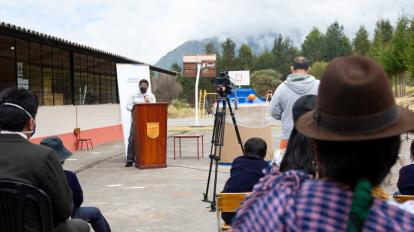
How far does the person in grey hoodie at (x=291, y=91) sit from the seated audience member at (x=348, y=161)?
3528 mm

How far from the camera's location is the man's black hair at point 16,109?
3.24m

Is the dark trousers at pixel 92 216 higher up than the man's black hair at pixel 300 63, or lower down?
lower down

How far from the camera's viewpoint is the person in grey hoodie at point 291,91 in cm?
497

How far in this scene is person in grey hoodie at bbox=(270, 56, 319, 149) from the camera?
16.3 feet

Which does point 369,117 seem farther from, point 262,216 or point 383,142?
point 262,216

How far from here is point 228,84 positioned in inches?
279

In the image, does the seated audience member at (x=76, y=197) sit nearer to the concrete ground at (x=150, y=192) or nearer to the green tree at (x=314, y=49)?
the concrete ground at (x=150, y=192)

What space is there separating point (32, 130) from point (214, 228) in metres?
2.90

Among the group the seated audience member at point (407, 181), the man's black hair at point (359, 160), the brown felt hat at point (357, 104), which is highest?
the brown felt hat at point (357, 104)

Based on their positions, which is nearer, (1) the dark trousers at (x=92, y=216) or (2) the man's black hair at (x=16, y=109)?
(2) the man's black hair at (x=16, y=109)

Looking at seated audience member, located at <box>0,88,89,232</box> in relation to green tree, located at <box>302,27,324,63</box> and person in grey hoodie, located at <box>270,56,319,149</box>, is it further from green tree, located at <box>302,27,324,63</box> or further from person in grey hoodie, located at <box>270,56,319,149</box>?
green tree, located at <box>302,27,324,63</box>

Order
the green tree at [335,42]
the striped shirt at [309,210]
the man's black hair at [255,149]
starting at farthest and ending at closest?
the green tree at [335,42] → the man's black hair at [255,149] → the striped shirt at [309,210]

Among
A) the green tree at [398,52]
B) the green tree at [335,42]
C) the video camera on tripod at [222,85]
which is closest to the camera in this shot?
the video camera on tripod at [222,85]

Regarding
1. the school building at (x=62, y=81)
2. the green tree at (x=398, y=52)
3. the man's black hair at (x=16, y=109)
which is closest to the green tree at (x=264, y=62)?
the green tree at (x=398, y=52)
